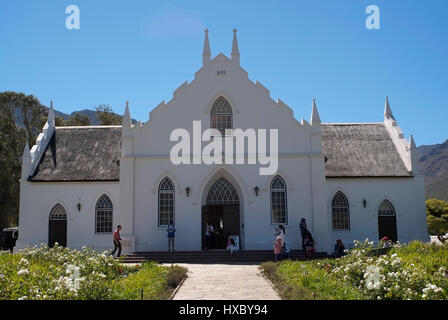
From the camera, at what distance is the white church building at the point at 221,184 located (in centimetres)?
2512

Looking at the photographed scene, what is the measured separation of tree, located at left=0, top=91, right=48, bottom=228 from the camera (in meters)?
38.6

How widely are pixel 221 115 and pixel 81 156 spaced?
374 inches

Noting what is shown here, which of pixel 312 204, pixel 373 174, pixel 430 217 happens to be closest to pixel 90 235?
pixel 312 204

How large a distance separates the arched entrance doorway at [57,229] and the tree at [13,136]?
1273cm

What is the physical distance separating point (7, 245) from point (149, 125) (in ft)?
43.5

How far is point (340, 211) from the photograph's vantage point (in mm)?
27594

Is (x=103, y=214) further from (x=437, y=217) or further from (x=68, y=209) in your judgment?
(x=437, y=217)

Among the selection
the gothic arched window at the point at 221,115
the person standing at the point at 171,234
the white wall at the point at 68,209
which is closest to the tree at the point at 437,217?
the gothic arched window at the point at 221,115

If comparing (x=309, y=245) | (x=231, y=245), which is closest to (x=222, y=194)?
(x=231, y=245)

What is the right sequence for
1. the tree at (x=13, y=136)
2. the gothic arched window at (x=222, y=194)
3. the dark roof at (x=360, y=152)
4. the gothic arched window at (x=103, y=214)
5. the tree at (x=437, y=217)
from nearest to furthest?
the gothic arched window at (x=222, y=194) → the gothic arched window at (x=103, y=214) → the dark roof at (x=360, y=152) → the tree at (x=437, y=217) → the tree at (x=13, y=136)

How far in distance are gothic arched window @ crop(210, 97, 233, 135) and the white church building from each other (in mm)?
55

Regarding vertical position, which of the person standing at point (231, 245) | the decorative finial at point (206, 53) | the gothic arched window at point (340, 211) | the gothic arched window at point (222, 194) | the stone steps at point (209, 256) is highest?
the decorative finial at point (206, 53)

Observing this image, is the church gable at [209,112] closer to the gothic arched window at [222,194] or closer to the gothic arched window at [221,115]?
the gothic arched window at [221,115]

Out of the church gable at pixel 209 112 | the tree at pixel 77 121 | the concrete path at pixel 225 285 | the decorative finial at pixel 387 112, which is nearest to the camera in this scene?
the concrete path at pixel 225 285
